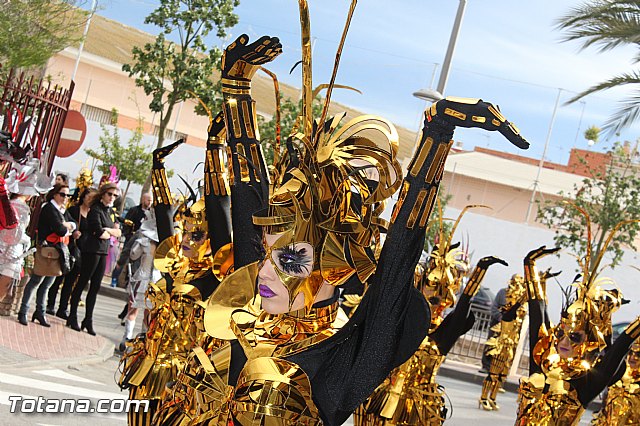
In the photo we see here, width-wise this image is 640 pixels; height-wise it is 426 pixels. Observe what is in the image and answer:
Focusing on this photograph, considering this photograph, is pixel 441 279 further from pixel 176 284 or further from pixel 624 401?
pixel 176 284

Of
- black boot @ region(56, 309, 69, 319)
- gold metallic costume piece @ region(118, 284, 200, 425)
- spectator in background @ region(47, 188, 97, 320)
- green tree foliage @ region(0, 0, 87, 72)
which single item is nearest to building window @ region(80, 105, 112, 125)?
spectator in background @ region(47, 188, 97, 320)

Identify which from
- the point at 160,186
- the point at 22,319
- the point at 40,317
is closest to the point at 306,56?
the point at 160,186

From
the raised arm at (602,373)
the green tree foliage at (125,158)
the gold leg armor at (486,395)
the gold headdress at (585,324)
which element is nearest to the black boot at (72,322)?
the gold leg armor at (486,395)

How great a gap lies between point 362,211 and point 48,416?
179 inches

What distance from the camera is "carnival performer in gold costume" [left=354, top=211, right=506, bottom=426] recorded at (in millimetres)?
5715

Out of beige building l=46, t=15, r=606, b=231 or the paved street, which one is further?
beige building l=46, t=15, r=606, b=231

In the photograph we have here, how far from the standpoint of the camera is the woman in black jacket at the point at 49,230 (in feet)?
33.3

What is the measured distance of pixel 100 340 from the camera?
10.8 m

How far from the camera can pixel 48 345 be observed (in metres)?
9.59

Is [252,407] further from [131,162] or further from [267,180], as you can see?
[131,162]

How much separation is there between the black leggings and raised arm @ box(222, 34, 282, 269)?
295 inches

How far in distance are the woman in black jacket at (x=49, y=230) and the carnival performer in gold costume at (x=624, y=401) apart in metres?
6.09

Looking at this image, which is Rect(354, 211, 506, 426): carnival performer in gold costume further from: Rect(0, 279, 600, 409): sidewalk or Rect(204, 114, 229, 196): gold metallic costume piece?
Rect(0, 279, 600, 409): sidewalk

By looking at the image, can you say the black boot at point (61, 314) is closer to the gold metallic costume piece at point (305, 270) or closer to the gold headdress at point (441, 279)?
the gold headdress at point (441, 279)
